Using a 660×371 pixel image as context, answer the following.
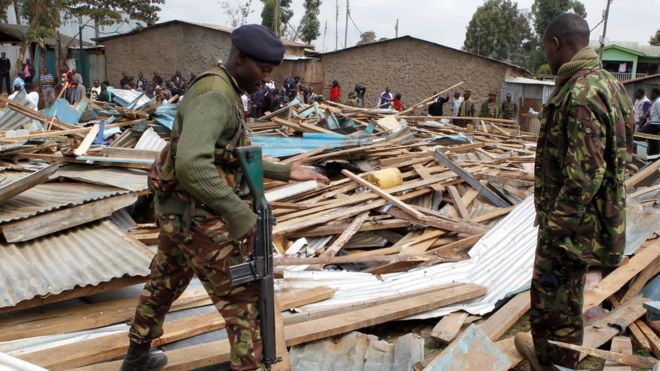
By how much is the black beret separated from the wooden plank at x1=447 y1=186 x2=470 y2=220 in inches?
148

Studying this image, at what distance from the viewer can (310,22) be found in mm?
53125

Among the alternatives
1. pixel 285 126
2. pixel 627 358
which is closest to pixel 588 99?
pixel 627 358

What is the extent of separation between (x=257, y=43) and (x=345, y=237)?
3.07 metres

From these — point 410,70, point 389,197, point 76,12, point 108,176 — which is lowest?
point 389,197

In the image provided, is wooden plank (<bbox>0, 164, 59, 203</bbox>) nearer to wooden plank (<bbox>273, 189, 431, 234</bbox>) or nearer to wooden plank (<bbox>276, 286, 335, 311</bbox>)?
wooden plank (<bbox>276, 286, 335, 311</bbox>)

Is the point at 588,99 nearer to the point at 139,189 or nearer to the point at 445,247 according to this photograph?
the point at 445,247

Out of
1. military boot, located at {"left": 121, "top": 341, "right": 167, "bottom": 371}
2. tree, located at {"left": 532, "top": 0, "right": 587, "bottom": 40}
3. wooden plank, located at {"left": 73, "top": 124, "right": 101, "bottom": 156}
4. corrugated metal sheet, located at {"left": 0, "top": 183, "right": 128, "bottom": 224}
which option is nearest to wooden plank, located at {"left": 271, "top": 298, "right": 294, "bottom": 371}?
military boot, located at {"left": 121, "top": 341, "right": 167, "bottom": 371}

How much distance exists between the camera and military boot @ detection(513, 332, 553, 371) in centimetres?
303

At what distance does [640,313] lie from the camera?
360cm

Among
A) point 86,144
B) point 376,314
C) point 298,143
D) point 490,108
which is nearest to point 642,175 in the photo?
point 376,314

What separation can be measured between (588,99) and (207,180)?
5.27ft

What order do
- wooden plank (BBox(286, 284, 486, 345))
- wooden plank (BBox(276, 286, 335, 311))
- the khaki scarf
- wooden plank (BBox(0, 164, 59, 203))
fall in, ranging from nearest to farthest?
the khaki scarf
wooden plank (BBox(286, 284, 486, 345))
wooden plank (BBox(276, 286, 335, 311))
wooden plank (BBox(0, 164, 59, 203))

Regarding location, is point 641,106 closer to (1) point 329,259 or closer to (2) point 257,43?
(1) point 329,259

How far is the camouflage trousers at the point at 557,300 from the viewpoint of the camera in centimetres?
270
